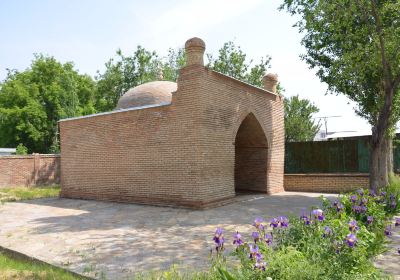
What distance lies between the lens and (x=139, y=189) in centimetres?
1140

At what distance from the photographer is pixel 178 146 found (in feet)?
33.8

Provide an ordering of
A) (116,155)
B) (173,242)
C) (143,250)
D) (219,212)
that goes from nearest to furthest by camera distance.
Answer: (143,250) < (173,242) < (219,212) < (116,155)

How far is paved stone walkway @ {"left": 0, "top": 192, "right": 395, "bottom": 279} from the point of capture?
5.44 metres

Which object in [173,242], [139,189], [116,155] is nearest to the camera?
[173,242]

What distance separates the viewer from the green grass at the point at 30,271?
4898 millimetres

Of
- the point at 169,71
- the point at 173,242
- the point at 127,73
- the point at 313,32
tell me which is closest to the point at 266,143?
the point at 313,32

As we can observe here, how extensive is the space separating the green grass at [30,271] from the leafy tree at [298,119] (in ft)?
86.3

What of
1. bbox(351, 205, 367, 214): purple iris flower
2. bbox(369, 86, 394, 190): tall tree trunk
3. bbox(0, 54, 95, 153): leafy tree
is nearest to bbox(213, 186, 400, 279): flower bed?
bbox(351, 205, 367, 214): purple iris flower

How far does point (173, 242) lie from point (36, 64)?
32.9m

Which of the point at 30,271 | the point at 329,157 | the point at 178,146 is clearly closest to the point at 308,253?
the point at 30,271

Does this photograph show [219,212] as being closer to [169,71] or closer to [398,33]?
[398,33]

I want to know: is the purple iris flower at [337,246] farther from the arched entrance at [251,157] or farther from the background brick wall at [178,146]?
the arched entrance at [251,157]

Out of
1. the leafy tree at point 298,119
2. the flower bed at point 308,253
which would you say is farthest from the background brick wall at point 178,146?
the leafy tree at point 298,119

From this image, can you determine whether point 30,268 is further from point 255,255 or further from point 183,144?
point 183,144
